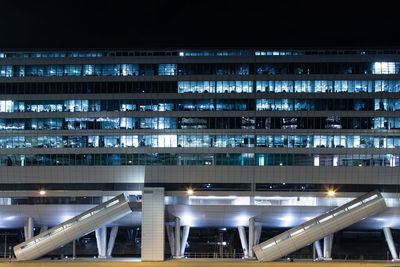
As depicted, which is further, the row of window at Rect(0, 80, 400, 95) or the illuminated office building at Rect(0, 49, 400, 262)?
the row of window at Rect(0, 80, 400, 95)

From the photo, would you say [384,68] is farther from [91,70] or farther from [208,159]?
[91,70]

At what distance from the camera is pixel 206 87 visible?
7481cm

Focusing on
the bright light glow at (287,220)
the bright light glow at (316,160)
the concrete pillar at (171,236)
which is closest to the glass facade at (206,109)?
the bright light glow at (316,160)

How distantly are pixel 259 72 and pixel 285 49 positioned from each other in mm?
5115

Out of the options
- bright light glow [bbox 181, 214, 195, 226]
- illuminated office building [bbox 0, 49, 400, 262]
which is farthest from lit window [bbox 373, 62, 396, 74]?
bright light glow [bbox 181, 214, 195, 226]

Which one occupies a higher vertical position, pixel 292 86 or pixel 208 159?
pixel 292 86

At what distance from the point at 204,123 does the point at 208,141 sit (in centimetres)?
266

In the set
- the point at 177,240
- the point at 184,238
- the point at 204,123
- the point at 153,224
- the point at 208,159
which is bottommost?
the point at 184,238

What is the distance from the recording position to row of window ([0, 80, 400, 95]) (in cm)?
7394

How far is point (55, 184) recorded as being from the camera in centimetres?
7431

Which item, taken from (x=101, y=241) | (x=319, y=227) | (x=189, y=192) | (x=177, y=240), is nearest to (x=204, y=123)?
(x=189, y=192)

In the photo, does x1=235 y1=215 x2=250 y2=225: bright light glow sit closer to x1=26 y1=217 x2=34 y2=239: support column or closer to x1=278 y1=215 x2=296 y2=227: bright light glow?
x1=278 y1=215 x2=296 y2=227: bright light glow

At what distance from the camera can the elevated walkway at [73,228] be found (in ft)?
220

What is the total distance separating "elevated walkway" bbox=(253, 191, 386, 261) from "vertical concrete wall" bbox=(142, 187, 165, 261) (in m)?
12.4
